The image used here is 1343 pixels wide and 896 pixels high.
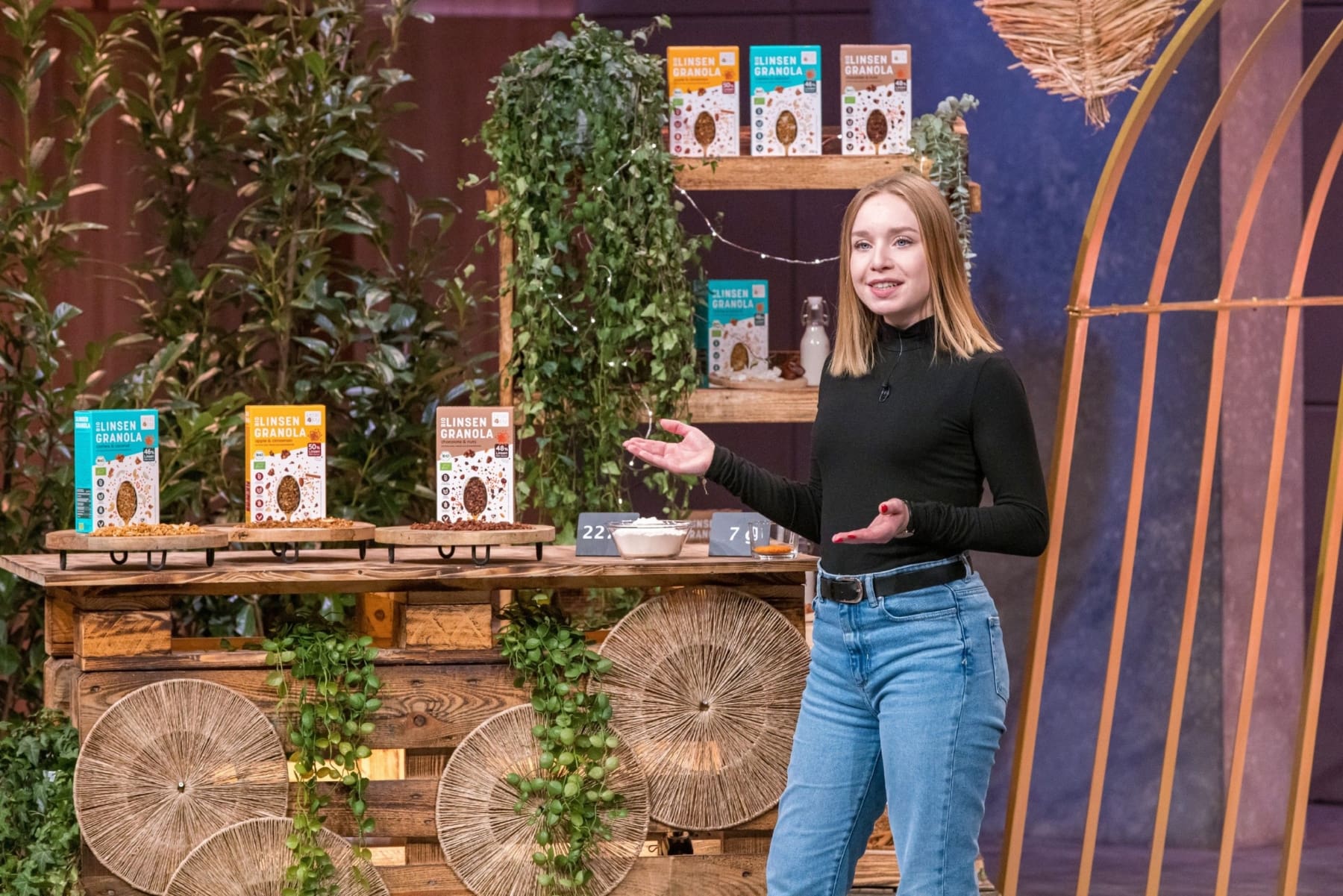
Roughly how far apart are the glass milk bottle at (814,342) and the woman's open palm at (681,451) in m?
1.19

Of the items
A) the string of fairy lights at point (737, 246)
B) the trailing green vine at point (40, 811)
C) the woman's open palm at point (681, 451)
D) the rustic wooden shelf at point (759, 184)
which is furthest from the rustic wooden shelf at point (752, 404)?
the trailing green vine at point (40, 811)

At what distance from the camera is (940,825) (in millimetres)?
2270

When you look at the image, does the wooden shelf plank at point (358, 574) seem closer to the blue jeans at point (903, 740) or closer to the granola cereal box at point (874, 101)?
the blue jeans at point (903, 740)

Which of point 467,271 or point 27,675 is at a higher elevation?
point 467,271

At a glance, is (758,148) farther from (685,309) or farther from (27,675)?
(27,675)

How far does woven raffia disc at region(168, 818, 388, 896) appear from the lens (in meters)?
2.83

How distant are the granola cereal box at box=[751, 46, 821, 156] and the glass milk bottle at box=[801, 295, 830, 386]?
392 mm

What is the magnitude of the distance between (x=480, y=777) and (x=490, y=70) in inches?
111

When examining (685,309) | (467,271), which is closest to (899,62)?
(685,309)

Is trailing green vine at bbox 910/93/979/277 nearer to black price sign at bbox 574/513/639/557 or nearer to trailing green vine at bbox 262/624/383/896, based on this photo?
black price sign at bbox 574/513/639/557

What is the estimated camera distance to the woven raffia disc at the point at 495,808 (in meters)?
2.95

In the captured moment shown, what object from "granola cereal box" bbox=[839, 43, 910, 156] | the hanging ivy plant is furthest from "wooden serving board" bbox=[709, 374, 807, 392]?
"granola cereal box" bbox=[839, 43, 910, 156]

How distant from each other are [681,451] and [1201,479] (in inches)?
47.5

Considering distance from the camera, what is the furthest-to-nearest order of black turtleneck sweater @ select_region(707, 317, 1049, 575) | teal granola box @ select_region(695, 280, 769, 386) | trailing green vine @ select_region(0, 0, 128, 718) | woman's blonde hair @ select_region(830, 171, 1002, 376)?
1. trailing green vine @ select_region(0, 0, 128, 718)
2. teal granola box @ select_region(695, 280, 769, 386)
3. woman's blonde hair @ select_region(830, 171, 1002, 376)
4. black turtleneck sweater @ select_region(707, 317, 1049, 575)
